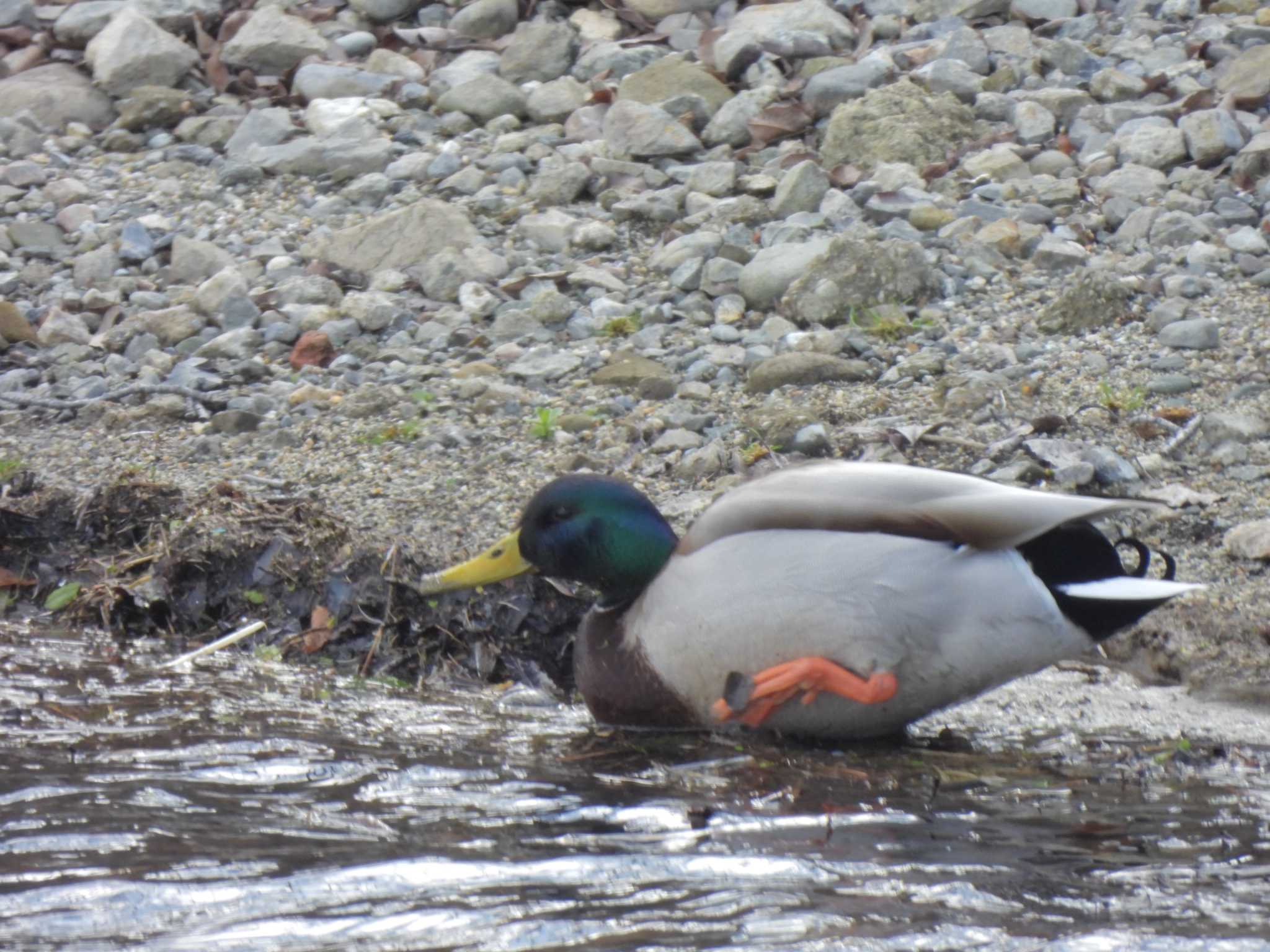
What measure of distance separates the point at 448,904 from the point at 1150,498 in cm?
286

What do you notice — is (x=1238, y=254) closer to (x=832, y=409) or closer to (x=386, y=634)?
(x=832, y=409)

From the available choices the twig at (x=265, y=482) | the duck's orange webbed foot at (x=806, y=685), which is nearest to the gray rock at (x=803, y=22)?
the twig at (x=265, y=482)

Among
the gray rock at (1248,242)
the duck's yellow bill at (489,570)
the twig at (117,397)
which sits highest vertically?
the gray rock at (1248,242)

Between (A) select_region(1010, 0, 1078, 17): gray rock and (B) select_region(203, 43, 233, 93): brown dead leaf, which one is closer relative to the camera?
(A) select_region(1010, 0, 1078, 17): gray rock

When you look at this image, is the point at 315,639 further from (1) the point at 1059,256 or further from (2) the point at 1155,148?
(2) the point at 1155,148

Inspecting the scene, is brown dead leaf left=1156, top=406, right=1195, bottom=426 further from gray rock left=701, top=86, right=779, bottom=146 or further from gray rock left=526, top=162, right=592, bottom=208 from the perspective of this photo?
gray rock left=526, top=162, right=592, bottom=208

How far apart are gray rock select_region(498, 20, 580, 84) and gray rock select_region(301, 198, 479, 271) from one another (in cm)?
147

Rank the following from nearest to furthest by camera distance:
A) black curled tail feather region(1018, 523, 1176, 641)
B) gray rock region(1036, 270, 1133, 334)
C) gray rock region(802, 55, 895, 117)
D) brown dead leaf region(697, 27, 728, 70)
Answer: black curled tail feather region(1018, 523, 1176, 641)
gray rock region(1036, 270, 1133, 334)
gray rock region(802, 55, 895, 117)
brown dead leaf region(697, 27, 728, 70)

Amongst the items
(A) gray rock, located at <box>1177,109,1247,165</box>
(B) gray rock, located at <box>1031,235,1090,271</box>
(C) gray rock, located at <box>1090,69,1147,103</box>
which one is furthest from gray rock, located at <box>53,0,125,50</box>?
(A) gray rock, located at <box>1177,109,1247,165</box>

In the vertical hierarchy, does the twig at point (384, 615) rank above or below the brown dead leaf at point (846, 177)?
below

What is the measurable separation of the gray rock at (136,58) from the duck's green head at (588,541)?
5582 millimetres

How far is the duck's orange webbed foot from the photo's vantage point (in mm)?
3531

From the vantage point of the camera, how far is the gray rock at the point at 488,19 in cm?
872

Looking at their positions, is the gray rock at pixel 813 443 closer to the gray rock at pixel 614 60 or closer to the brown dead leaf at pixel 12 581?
the brown dead leaf at pixel 12 581
